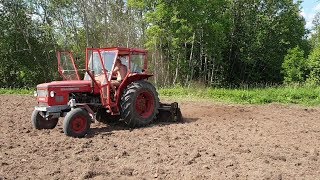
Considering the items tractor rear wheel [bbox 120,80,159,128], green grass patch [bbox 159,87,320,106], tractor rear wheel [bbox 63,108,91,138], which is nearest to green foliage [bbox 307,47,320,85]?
green grass patch [bbox 159,87,320,106]

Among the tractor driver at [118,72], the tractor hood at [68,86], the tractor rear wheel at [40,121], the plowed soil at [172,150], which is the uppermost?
the tractor driver at [118,72]

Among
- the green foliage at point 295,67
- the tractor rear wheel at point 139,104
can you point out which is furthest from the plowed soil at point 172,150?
the green foliage at point 295,67

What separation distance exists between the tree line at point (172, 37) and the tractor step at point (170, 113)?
48.8 ft

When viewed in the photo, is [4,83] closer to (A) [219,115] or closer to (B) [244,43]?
(B) [244,43]

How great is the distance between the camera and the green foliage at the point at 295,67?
31.6 m

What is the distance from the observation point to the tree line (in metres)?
27.1

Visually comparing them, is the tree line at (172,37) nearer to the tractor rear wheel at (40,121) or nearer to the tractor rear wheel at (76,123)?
the tractor rear wheel at (40,121)

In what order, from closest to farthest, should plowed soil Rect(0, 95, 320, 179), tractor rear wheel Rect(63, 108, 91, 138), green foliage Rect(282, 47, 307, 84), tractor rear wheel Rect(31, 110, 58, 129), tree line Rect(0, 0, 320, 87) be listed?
1. plowed soil Rect(0, 95, 320, 179)
2. tractor rear wheel Rect(63, 108, 91, 138)
3. tractor rear wheel Rect(31, 110, 58, 129)
4. tree line Rect(0, 0, 320, 87)
5. green foliage Rect(282, 47, 307, 84)

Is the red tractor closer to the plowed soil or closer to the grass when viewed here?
the plowed soil

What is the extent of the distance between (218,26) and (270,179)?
78.1 ft

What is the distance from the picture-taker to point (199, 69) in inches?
1332

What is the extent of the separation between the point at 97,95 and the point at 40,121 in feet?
4.68

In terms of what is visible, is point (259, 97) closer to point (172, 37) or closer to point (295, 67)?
point (172, 37)

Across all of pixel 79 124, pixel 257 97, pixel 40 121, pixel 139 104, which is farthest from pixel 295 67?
pixel 79 124
